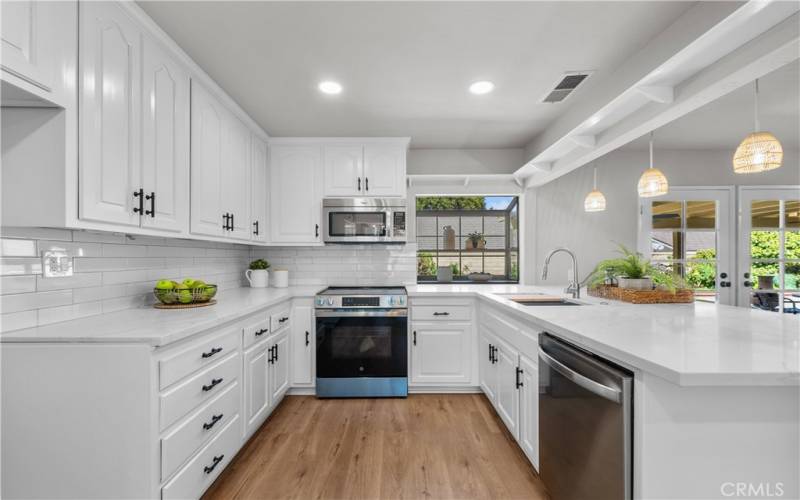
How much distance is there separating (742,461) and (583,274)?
→ 2.86 meters

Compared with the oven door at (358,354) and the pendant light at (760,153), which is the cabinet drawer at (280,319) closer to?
the oven door at (358,354)

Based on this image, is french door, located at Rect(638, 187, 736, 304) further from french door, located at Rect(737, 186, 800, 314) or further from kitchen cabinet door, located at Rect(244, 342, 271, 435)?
kitchen cabinet door, located at Rect(244, 342, 271, 435)

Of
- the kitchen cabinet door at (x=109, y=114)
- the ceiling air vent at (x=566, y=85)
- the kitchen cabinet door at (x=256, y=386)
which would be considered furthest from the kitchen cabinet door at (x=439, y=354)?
the kitchen cabinet door at (x=109, y=114)

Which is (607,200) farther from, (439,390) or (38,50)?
(38,50)

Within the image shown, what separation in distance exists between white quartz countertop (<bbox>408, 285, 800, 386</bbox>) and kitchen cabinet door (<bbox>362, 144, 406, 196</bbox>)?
1.70m

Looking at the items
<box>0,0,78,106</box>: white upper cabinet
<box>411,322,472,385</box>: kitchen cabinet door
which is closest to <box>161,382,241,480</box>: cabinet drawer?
<box>0,0,78,106</box>: white upper cabinet

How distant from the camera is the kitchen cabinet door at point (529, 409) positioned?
5.88 feet

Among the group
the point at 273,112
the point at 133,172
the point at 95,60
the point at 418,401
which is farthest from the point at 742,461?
the point at 273,112

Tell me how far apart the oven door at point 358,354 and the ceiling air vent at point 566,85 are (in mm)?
1985

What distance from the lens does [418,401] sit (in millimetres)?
2844

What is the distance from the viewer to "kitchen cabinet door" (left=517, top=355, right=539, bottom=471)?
5.88 ft

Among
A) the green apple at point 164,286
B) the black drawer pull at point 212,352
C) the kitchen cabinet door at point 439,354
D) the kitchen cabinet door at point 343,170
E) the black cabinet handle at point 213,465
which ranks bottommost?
the black cabinet handle at point 213,465

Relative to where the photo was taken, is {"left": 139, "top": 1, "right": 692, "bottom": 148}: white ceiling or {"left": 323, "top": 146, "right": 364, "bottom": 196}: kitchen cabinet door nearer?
{"left": 139, "top": 1, "right": 692, "bottom": 148}: white ceiling

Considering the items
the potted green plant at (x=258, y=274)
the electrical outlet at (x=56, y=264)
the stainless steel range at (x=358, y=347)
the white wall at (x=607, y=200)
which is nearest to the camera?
the electrical outlet at (x=56, y=264)
